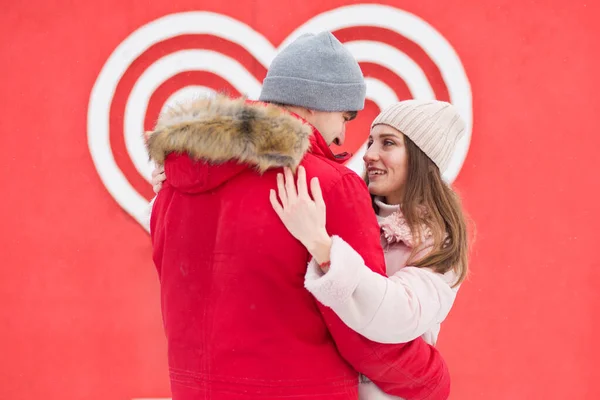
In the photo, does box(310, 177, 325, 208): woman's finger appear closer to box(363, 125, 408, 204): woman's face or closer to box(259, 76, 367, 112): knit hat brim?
box(259, 76, 367, 112): knit hat brim

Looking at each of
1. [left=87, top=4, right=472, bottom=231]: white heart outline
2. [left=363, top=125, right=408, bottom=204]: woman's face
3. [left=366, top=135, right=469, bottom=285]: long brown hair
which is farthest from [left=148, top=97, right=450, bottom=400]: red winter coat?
[left=87, top=4, right=472, bottom=231]: white heart outline

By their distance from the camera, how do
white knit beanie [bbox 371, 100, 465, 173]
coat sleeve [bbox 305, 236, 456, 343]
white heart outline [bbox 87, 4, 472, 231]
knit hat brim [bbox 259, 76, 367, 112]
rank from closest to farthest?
coat sleeve [bbox 305, 236, 456, 343] < knit hat brim [bbox 259, 76, 367, 112] < white knit beanie [bbox 371, 100, 465, 173] < white heart outline [bbox 87, 4, 472, 231]

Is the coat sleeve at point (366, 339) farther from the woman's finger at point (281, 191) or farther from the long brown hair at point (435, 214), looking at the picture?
the long brown hair at point (435, 214)

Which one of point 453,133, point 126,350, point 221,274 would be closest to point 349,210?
point 221,274

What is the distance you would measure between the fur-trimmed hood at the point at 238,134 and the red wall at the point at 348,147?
1.72 m

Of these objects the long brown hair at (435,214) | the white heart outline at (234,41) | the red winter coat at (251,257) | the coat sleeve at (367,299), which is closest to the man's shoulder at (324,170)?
the red winter coat at (251,257)

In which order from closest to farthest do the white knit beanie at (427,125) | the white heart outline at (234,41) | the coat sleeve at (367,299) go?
the coat sleeve at (367,299)
the white knit beanie at (427,125)
the white heart outline at (234,41)

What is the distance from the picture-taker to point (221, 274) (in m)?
1.33

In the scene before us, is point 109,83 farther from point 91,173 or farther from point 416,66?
point 416,66

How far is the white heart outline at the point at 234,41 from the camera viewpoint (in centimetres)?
297

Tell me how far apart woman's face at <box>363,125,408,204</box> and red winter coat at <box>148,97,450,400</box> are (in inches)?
15.3

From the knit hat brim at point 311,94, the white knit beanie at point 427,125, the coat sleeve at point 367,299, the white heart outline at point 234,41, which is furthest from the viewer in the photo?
the white heart outline at point 234,41

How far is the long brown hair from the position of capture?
5.23 feet

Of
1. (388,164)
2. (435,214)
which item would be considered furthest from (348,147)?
(435,214)
